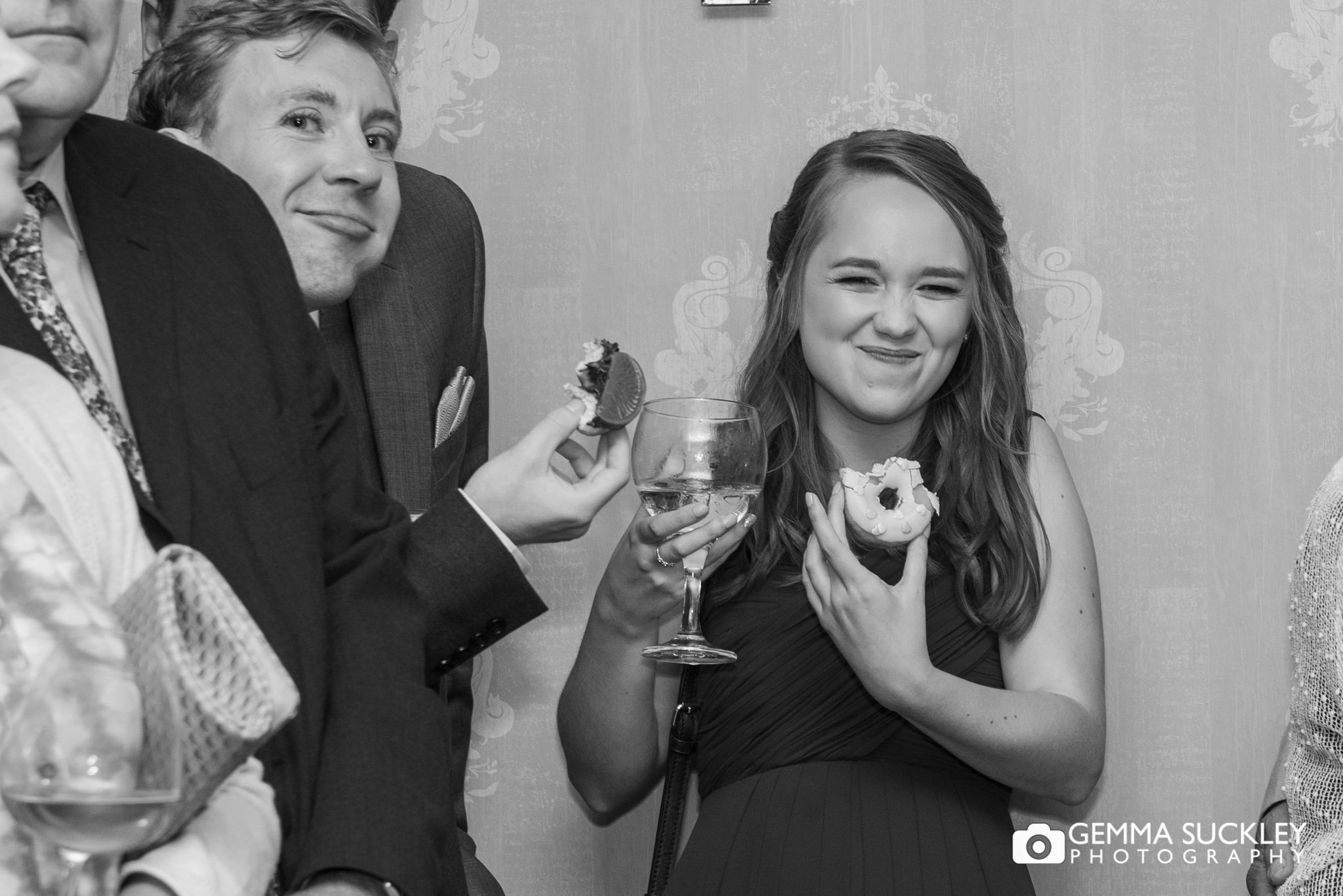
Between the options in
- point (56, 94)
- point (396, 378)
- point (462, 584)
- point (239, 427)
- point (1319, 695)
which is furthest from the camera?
point (396, 378)

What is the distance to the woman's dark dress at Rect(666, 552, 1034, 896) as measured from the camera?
7.34 feet

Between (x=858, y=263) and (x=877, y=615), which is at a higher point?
(x=858, y=263)

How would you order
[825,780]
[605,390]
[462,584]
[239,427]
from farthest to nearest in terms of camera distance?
[825,780]
[605,390]
[462,584]
[239,427]

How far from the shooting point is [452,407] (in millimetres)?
2357

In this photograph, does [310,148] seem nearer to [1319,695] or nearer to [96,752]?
[96,752]

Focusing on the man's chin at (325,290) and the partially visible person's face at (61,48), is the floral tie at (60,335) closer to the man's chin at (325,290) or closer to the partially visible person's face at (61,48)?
the partially visible person's face at (61,48)

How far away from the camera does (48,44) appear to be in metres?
1.20

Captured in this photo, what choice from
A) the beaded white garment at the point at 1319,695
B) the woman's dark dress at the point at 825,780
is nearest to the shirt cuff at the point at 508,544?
the woman's dark dress at the point at 825,780

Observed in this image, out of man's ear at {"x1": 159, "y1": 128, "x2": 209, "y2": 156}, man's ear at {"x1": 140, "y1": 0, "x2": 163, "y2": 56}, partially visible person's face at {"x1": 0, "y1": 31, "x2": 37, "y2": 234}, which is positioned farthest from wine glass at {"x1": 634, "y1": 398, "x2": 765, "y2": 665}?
partially visible person's face at {"x1": 0, "y1": 31, "x2": 37, "y2": 234}

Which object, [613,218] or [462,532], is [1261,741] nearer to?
[613,218]

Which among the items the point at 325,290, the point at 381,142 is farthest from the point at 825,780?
the point at 381,142

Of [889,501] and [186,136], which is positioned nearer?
[186,136]

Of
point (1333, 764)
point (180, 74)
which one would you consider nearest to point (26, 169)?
point (180, 74)

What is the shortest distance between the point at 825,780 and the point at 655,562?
0.43 meters
